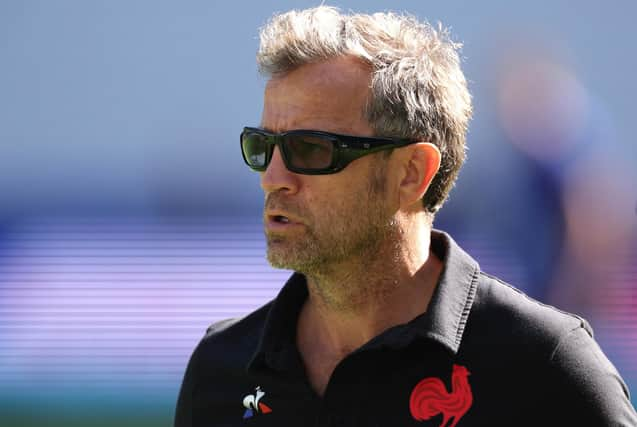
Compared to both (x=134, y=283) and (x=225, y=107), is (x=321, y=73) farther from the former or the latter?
(x=134, y=283)

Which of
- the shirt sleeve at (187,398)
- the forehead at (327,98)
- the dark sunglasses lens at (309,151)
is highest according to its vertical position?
the forehead at (327,98)

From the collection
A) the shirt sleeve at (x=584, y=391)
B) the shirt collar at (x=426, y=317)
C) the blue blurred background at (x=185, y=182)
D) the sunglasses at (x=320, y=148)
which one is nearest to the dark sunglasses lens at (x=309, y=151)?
the sunglasses at (x=320, y=148)

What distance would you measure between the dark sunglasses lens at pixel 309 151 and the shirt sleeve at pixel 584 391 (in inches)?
23.5

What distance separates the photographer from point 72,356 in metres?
4.04

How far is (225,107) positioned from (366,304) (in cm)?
205

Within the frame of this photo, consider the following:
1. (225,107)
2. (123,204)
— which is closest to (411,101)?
(225,107)

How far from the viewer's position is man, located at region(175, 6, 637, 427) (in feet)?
6.07

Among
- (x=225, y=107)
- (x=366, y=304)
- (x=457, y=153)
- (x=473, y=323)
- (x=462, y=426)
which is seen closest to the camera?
(x=462, y=426)

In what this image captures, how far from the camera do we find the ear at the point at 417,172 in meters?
2.09

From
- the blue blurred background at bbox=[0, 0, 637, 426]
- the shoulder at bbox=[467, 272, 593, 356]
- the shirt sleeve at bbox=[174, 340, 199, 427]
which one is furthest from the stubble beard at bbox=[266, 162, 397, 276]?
the blue blurred background at bbox=[0, 0, 637, 426]

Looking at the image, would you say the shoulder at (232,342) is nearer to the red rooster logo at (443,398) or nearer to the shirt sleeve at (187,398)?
the shirt sleeve at (187,398)

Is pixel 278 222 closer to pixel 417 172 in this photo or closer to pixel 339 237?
pixel 339 237

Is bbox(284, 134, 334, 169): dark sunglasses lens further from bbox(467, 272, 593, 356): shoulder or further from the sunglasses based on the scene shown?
bbox(467, 272, 593, 356): shoulder

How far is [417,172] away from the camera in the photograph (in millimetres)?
2094
